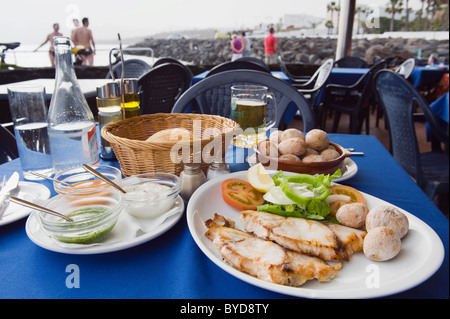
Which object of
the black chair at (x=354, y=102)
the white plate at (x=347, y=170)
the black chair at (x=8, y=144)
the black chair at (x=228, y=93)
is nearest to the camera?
the white plate at (x=347, y=170)

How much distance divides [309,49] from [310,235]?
701 inches

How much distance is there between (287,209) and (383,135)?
507 cm

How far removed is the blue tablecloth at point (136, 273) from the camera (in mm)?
501

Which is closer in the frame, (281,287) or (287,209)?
(281,287)

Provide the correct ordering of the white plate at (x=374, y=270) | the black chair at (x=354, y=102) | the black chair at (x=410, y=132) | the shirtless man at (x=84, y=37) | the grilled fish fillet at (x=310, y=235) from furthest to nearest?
the shirtless man at (x=84, y=37)
the black chair at (x=354, y=102)
the black chair at (x=410, y=132)
the grilled fish fillet at (x=310, y=235)
the white plate at (x=374, y=270)

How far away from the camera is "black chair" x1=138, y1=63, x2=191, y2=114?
255 cm

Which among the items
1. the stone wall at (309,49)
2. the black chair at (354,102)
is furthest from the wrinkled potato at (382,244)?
the stone wall at (309,49)

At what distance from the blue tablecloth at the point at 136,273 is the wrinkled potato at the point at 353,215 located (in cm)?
15

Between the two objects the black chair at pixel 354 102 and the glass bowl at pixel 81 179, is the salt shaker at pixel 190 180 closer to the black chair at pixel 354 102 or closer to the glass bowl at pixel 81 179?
the glass bowl at pixel 81 179

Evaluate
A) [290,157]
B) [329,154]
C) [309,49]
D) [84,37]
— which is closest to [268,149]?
[290,157]

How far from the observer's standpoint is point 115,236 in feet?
2.05
